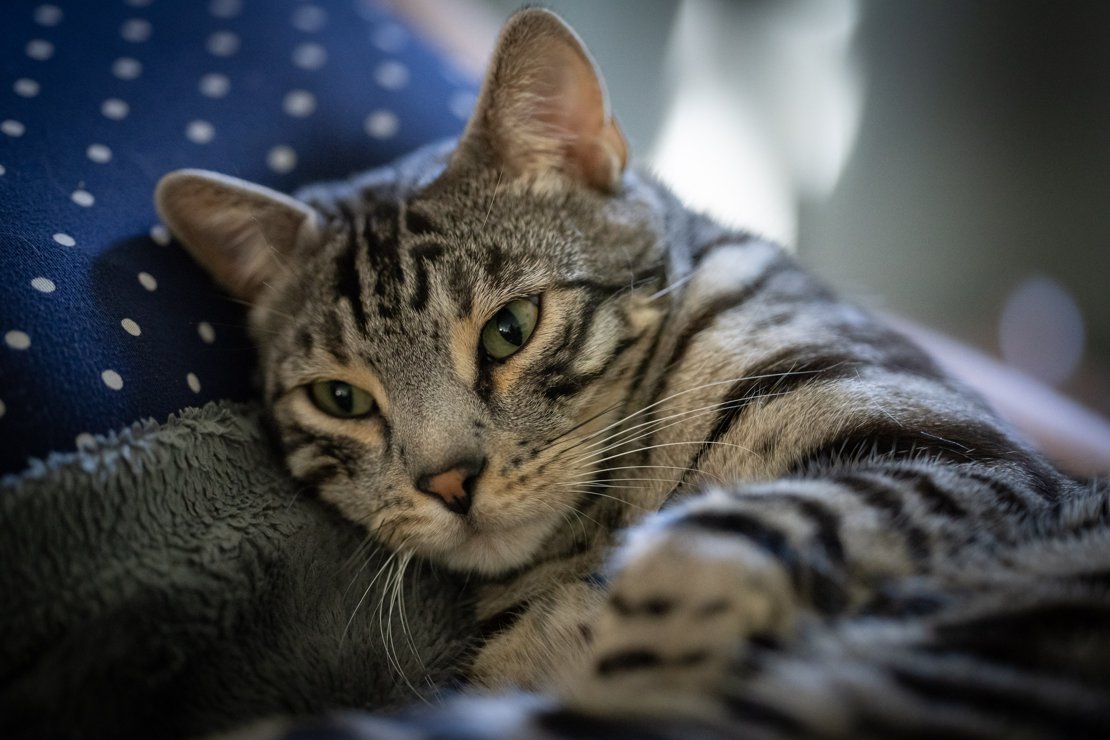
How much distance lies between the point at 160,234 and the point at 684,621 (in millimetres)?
986

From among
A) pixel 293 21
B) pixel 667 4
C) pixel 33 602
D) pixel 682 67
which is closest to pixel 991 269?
pixel 682 67

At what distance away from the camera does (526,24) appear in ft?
3.64

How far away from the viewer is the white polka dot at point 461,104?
1678mm

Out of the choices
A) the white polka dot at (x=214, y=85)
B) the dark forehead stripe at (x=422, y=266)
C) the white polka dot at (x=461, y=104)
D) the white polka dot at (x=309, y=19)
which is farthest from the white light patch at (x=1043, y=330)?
the white polka dot at (x=214, y=85)

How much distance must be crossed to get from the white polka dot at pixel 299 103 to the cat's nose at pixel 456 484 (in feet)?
2.84

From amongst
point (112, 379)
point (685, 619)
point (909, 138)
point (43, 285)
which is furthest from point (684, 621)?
point (909, 138)

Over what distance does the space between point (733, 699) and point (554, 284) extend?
631mm

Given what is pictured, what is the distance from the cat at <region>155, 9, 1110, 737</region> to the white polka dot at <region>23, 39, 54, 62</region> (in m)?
0.43

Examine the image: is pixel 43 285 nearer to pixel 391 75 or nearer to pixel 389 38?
pixel 391 75

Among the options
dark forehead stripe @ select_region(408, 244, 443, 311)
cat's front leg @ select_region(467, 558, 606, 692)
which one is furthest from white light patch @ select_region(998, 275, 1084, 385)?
dark forehead stripe @ select_region(408, 244, 443, 311)

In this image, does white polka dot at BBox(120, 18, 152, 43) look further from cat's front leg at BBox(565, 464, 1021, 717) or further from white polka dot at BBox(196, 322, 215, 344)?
cat's front leg at BBox(565, 464, 1021, 717)

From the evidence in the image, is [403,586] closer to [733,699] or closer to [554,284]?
[554,284]

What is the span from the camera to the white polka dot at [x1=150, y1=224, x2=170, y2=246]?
1181 millimetres

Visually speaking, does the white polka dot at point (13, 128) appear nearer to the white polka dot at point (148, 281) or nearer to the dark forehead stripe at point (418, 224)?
the white polka dot at point (148, 281)
